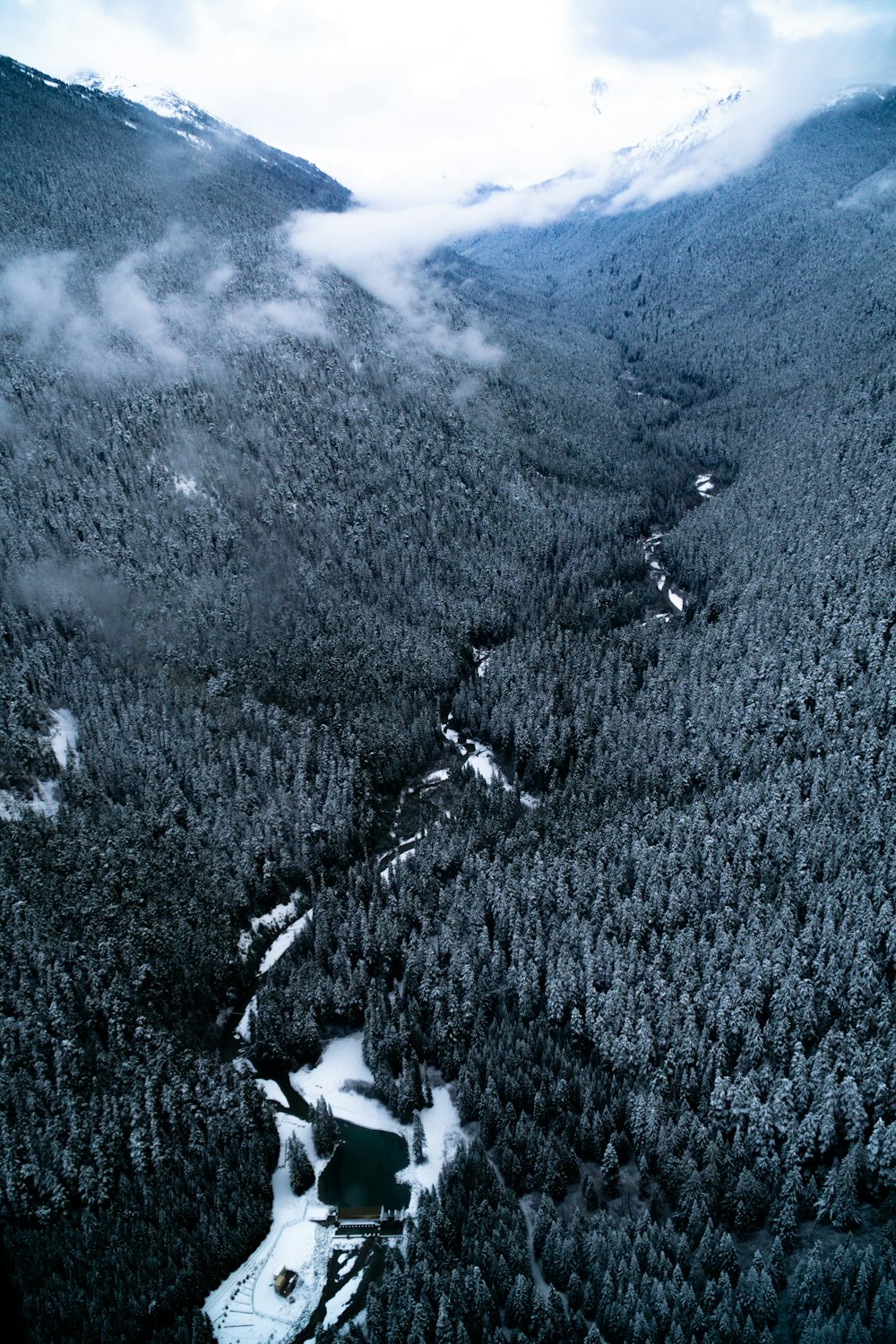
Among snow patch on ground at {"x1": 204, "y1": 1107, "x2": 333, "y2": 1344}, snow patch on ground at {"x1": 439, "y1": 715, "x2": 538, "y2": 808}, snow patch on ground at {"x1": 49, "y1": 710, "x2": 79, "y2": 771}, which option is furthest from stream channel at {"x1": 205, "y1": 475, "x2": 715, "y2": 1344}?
snow patch on ground at {"x1": 49, "y1": 710, "x2": 79, "y2": 771}

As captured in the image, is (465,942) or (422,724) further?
(422,724)

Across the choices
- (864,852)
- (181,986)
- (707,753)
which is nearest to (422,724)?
(707,753)

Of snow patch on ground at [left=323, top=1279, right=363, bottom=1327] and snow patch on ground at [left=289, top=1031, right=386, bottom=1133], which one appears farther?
snow patch on ground at [left=289, top=1031, right=386, bottom=1133]

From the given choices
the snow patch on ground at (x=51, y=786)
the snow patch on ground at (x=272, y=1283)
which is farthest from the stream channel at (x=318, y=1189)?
the snow patch on ground at (x=51, y=786)

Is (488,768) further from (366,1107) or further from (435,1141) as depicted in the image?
(435,1141)

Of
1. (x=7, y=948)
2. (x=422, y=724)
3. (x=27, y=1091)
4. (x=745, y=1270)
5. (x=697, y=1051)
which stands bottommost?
(x=745, y=1270)

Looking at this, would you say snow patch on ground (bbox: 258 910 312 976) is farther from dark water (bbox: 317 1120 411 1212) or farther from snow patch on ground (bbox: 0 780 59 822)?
snow patch on ground (bbox: 0 780 59 822)

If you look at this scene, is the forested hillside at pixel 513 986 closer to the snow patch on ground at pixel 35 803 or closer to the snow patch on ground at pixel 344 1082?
the snow patch on ground at pixel 35 803

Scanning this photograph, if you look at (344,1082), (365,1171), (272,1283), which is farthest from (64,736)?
(272,1283)

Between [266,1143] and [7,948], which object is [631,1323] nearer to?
[266,1143]
